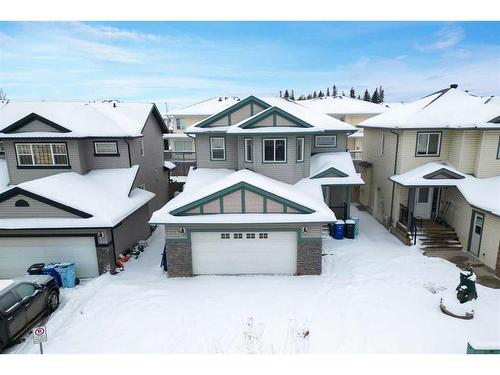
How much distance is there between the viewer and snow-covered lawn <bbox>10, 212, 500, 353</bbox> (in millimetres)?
9039

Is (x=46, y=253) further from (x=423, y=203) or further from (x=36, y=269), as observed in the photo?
(x=423, y=203)

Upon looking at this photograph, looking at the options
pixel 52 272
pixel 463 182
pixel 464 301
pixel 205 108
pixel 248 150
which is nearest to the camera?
pixel 464 301

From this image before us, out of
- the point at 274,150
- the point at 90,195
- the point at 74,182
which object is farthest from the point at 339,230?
the point at 74,182

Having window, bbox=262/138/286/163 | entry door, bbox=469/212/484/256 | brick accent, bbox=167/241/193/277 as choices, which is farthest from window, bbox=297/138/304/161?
entry door, bbox=469/212/484/256

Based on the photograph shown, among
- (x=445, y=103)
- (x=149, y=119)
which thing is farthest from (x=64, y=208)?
(x=445, y=103)

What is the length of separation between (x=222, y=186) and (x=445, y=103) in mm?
14257

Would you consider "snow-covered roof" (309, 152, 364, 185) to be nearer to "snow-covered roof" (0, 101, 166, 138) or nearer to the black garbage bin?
"snow-covered roof" (0, 101, 166, 138)

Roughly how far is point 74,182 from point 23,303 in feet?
22.3

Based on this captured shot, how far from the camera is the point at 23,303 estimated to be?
31.3 ft

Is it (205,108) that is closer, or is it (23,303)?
(23,303)

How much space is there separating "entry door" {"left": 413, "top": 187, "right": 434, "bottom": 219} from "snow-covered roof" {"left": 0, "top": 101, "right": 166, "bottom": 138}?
15997 mm

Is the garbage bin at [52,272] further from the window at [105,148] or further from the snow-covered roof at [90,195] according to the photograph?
the window at [105,148]

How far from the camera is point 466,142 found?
52.1 feet

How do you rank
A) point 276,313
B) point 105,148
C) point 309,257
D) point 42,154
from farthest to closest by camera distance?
point 105,148 < point 42,154 < point 309,257 < point 276,313
